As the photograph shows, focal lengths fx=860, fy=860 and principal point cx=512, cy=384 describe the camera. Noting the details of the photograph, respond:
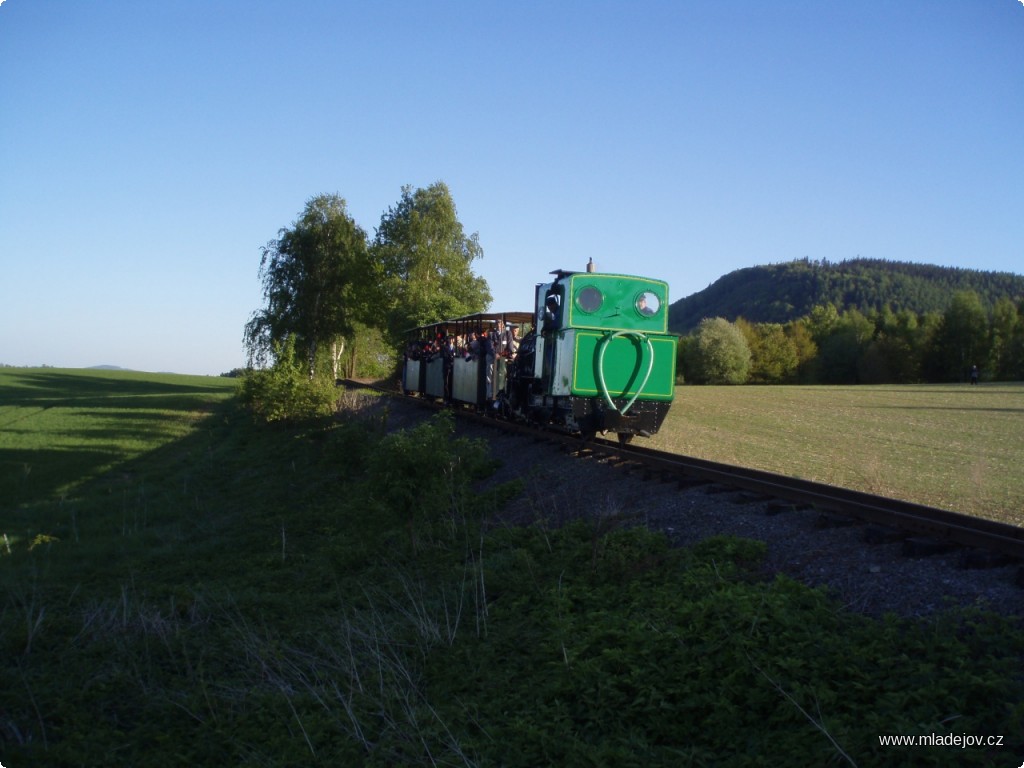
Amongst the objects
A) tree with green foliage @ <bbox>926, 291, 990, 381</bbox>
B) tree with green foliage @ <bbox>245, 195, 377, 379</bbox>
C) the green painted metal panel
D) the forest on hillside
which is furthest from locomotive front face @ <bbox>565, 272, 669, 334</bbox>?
tree with green foliage @ <bbox>926, 291, 990, 381</bbox>

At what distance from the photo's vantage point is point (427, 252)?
49.3m

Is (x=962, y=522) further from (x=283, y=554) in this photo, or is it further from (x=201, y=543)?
Answer: (x=201, y=543)

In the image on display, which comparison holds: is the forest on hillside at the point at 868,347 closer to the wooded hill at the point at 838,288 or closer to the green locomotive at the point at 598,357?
the wooded hill at the point at 838,288

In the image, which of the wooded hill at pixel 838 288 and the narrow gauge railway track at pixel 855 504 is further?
the wooded hill at pixel 838 288

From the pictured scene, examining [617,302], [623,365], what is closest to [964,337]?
[617,302]

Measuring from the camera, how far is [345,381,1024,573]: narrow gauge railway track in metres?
6.89

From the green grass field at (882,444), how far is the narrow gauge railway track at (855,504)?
2.50 metres

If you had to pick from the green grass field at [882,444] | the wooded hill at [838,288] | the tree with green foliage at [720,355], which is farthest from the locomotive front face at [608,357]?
the wooded hill at [838,288]

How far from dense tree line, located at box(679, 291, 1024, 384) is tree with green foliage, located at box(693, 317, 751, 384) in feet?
0.27

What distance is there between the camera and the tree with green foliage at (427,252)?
1861 inches

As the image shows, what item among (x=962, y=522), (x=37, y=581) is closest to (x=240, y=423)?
(x=37, y=581)

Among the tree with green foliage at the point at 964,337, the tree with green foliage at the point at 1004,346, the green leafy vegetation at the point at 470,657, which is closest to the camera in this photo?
the green leafy vegetation at the point at 470,657

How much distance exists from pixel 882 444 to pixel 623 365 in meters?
9.52

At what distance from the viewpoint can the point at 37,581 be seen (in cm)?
1193
